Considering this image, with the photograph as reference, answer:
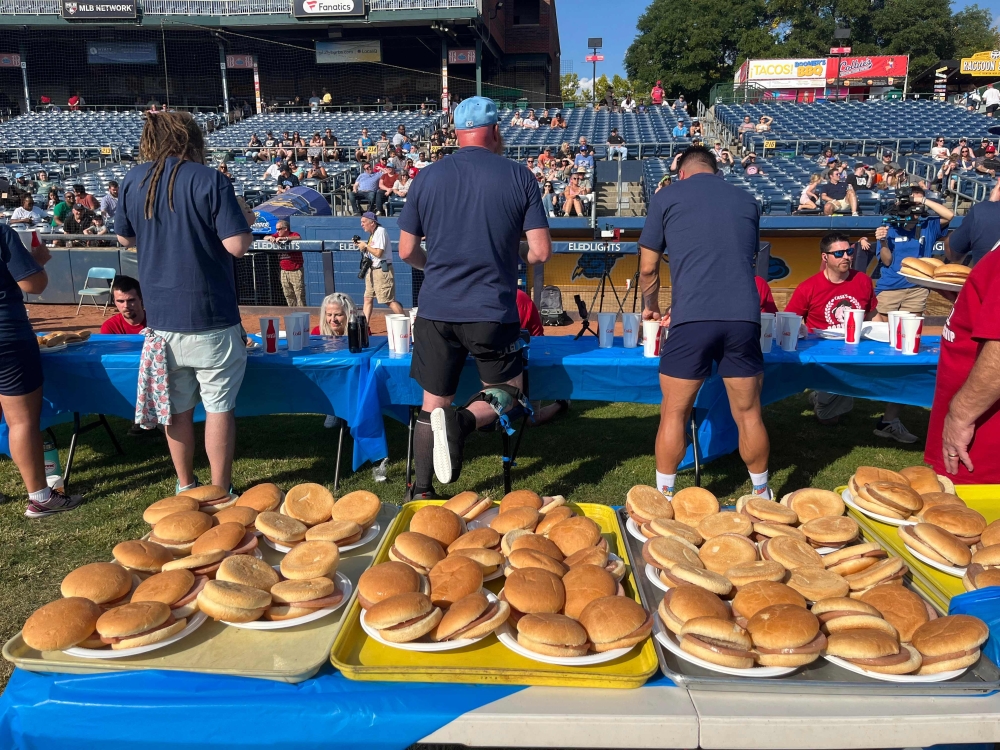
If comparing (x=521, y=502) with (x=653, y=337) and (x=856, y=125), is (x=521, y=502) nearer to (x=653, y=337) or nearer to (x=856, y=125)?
(x=653, y=337)

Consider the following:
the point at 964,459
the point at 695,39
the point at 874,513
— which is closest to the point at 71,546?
the point at 874,513

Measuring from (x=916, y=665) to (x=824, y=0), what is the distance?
70.3 meters

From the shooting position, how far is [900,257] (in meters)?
7.71

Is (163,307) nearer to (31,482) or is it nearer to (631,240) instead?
(31,482)

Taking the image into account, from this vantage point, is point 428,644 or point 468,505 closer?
point 428,644

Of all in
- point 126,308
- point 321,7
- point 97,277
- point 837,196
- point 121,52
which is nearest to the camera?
point 126,308

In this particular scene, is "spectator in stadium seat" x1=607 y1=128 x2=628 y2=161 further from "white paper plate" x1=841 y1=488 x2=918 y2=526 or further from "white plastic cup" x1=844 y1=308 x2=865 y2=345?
"white paper plate" x1=841 y1=488 x2=918 y2=526

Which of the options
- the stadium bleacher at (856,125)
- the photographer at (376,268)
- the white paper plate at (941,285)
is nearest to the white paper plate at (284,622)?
the white paper plate at (941,285)

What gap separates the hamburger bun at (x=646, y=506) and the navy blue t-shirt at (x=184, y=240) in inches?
89.8

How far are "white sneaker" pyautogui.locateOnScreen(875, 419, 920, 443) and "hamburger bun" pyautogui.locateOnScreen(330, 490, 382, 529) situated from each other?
4677mm

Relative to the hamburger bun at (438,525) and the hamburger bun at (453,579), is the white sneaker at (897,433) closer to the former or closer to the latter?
the hamburger bun at (438,525)

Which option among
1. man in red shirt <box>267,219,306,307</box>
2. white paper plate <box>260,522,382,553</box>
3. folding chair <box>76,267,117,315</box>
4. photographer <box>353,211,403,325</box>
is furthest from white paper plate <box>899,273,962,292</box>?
folding chair <box>76,267,117,315</box>

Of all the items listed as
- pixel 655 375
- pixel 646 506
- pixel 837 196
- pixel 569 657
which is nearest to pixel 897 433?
pixel 655 375

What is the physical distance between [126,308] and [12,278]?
132cm
